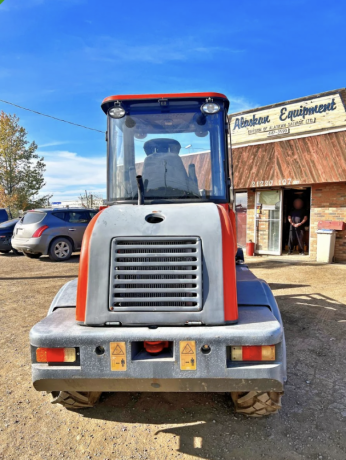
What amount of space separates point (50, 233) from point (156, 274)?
9369 millimetres

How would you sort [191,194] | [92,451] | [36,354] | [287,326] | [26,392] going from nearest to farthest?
1. [36,354]
2. [92,451]
3. [26,392]
4. [191,194]
5. [287,326]

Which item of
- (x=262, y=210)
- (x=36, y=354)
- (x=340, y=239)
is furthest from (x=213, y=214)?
(x=262, y=210)

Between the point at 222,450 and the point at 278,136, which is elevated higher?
the point at 278,136

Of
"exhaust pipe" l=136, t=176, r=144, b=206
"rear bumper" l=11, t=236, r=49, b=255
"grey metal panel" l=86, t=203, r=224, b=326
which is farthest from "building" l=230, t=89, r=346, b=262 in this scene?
"grey metal panel" l=86, t=203, r=224, b=326

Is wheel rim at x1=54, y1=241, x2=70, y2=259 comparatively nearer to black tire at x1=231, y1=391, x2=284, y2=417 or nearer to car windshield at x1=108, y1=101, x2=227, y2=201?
car windshield at x1=108, y1=101, x2=227, y2=201

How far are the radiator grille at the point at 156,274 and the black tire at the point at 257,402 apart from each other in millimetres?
874

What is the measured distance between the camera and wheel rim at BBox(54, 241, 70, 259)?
11.2 m

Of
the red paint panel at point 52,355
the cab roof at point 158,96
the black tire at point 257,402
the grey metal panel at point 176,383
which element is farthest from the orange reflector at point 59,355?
the cab roof at point 158,96

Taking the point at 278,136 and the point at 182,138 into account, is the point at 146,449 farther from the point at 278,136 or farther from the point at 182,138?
the point at 278,136

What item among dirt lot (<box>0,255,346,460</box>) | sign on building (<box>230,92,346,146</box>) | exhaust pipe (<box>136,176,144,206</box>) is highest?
sign on building (<box>230,92,346,146</box>)

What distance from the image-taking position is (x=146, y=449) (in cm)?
251

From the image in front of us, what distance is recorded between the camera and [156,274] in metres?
2.49

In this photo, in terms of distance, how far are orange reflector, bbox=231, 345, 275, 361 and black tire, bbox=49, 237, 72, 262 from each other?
987 centimetres

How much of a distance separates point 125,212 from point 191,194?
101 cm
